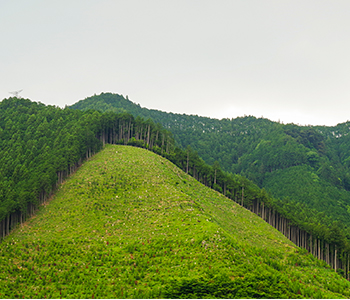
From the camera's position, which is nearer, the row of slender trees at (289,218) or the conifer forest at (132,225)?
the conifer forest at (132,225)

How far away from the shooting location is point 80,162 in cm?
9112

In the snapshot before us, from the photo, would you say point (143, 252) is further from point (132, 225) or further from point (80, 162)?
point (80, 162)

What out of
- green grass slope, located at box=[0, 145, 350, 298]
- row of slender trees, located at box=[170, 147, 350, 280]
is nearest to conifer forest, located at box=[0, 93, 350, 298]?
green grass slope, located at box=[0, 145, 350, 298]

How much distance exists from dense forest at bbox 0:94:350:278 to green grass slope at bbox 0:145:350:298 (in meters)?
5.10

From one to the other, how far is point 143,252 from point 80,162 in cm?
4603

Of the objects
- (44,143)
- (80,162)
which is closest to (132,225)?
(80,162)

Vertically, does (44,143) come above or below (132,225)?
above

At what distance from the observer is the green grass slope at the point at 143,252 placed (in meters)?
45.0

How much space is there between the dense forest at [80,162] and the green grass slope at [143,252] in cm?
510

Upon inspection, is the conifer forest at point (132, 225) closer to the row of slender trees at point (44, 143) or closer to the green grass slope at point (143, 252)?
the green grass slope at point (143, 252)

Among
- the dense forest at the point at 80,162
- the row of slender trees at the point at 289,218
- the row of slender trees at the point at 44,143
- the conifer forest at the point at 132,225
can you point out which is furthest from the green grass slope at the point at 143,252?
the row of slender trees at the point at 289,218

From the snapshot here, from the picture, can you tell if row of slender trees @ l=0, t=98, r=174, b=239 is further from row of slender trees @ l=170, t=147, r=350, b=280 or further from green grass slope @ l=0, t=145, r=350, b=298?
row of slender trees @ l=170, t=147, r=350, b=280

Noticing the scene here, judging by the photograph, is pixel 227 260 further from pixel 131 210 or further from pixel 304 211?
pixel 304 211

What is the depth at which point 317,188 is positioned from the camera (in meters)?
149
